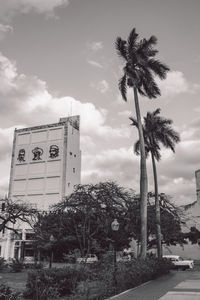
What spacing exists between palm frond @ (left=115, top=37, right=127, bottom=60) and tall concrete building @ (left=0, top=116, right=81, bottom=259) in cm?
6239

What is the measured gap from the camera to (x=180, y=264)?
33.0 meters

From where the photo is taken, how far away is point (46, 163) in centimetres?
9081

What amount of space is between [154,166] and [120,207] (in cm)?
513

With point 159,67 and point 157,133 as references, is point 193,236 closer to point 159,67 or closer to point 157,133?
point 157,133

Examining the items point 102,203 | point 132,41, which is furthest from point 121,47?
point 102,203

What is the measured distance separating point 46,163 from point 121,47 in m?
68.5

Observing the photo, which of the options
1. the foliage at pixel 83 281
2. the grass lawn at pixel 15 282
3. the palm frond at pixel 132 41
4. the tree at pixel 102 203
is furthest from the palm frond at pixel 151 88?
the grass lawn at pixel 15 282

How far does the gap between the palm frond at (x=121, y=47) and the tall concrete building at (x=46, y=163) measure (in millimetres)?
62395

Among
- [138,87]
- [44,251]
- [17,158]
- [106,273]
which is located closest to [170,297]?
[106,273]

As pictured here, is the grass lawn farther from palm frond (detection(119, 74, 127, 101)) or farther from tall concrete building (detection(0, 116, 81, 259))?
tall concrete building (detection(0, 116, 81, 259))

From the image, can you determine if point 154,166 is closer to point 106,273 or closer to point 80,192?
point 80,192

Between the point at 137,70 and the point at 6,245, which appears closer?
the point at 137,70

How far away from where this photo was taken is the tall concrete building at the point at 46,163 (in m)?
87.6

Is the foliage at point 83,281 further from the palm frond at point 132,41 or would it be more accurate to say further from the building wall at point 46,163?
the building wall at point 46,163
